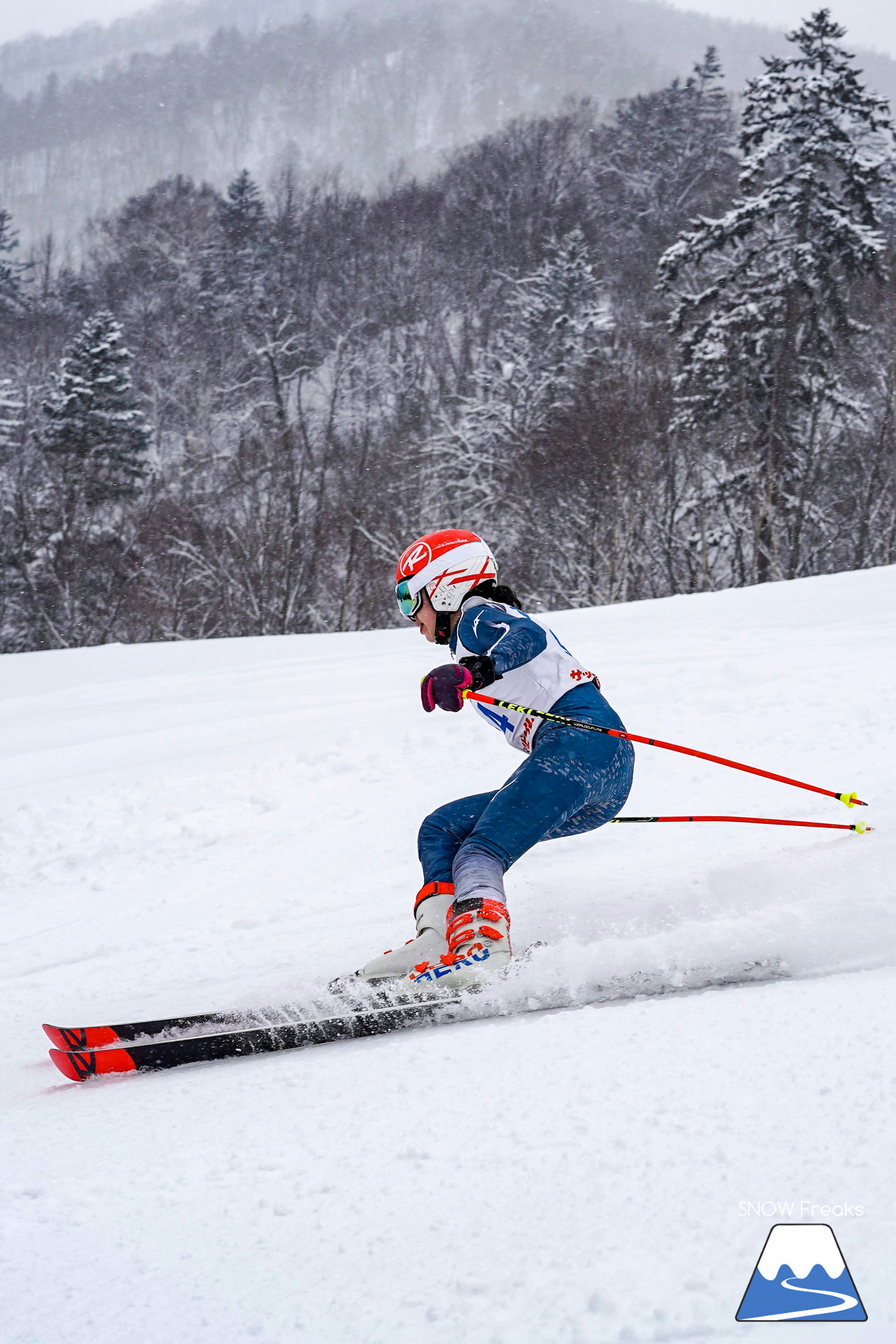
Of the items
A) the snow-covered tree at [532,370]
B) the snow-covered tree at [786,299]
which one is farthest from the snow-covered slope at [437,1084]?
the snow-covered tree at [532,370]

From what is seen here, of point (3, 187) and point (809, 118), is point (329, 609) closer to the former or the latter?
point (809, 118)

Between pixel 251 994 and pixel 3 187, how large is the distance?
75135mm

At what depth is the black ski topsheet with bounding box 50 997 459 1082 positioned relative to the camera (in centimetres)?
231

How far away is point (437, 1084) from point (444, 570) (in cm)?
161

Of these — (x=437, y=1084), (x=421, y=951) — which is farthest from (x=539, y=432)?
(x=437, y=1084)

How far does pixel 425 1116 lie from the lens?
186cm

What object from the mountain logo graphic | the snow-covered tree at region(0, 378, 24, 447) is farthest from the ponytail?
the snow-covered tree at region(0, 378, 24, 447)

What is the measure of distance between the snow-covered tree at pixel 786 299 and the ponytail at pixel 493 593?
18.5 metres

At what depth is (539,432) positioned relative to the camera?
23156mm

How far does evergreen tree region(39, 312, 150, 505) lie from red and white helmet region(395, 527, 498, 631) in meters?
24.7

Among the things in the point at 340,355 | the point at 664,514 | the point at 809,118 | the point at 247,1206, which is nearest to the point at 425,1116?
the point at 247,1206

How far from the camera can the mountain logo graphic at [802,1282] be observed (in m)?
1.29

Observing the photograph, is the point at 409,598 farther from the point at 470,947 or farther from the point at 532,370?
the point at 532,370

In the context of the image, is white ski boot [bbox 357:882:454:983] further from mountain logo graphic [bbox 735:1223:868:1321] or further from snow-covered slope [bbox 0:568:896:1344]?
mountain logo graphic [bbox 735:1223:868:1321]
